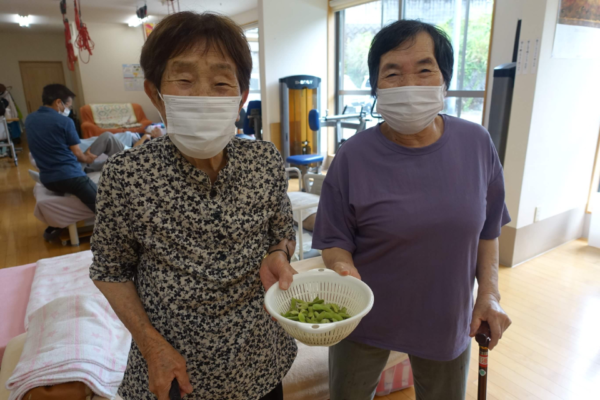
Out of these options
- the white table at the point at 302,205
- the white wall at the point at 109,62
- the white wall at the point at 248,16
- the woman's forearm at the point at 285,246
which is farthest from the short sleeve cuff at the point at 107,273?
the white wall at the point at 109,62

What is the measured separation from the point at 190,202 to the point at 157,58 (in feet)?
1.01

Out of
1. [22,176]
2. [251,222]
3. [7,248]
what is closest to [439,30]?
[251,222]

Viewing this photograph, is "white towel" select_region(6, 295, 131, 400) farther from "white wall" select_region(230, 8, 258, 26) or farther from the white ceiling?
"white wall" select_region(230, 8, 258, 26)

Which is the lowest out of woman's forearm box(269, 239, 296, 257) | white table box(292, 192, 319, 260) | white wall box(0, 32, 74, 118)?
white table box(292, 192, 319, 260)

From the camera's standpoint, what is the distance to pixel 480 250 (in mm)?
1153

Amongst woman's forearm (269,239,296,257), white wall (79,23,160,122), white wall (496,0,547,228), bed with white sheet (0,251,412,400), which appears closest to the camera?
woman's forearm (269,239,296,257)

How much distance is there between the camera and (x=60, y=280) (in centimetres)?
226

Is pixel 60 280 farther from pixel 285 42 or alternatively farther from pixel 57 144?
pixel 285 42

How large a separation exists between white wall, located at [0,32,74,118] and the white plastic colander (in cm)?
1229

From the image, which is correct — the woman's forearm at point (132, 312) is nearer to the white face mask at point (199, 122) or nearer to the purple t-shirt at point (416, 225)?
the white face mask at point (199, 122)

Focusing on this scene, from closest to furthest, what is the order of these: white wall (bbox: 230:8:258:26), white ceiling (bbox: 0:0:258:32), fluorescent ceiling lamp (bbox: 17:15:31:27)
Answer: white ceiling (bbox: 0:0:258:32) → white wall (bbox: 230:8:258:26) → fluorescent ceiling lamp (bbox: 17:15:31:27)

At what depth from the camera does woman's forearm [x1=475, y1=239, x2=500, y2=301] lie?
3.63 feet

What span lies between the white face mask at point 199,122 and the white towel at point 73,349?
3.21 feet

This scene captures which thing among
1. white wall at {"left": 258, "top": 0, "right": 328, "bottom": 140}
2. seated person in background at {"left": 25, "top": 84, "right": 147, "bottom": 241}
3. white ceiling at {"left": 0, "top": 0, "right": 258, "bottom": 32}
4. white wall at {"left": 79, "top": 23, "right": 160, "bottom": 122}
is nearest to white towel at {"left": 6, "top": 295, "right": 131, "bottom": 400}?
seated person in background at {"left": 25, "top": 84, "right": 147, "bottom": 241}
